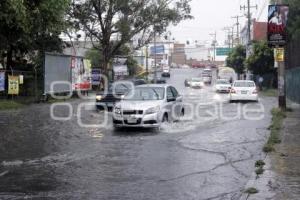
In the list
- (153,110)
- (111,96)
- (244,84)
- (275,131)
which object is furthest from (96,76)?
(275,131)

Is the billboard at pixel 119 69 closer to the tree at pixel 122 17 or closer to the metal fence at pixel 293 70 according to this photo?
the tree at pixel 122 17

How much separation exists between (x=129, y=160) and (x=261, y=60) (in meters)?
51.3

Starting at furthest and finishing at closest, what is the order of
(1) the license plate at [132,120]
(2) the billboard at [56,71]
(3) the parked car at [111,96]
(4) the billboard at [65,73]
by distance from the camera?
(4) the billboard at [65,73], (2) the billboard at [56,71], (3) the parked car at [111,96], (1) the license plate at [132,120]

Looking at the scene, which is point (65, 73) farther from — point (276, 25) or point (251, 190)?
point (251, 190)

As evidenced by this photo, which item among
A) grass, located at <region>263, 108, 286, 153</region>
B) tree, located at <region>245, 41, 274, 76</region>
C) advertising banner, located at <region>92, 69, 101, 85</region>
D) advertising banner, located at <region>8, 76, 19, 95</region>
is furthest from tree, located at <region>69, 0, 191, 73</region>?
grass, located at <region>263, 108, 286, 153</region>

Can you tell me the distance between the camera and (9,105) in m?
29.4

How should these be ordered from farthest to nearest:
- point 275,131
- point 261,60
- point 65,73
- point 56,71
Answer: point 261,60 < point 65,73 < point 56,71 < point 275,131

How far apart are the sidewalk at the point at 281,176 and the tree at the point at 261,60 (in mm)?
46581

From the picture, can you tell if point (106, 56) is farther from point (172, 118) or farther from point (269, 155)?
point (269, 155)

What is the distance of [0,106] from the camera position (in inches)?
1127

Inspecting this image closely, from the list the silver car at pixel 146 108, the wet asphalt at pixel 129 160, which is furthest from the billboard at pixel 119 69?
the silver car at pixel 146 108

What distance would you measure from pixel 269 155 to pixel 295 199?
4271mm

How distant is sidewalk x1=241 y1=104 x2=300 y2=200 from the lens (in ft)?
28.5

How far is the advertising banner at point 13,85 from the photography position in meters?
31.7
